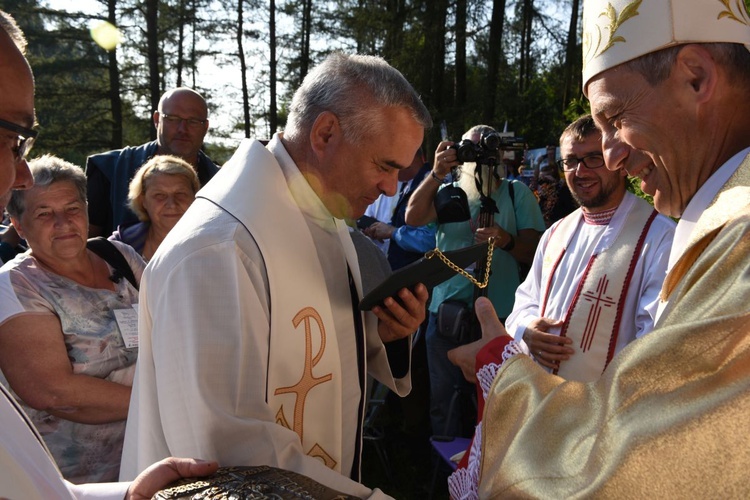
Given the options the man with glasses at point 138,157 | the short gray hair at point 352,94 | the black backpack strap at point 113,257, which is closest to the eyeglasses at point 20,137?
the short gray hair at point 352,94

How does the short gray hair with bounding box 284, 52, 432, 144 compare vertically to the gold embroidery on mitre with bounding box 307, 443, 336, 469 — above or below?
above

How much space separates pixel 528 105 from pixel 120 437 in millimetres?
16750

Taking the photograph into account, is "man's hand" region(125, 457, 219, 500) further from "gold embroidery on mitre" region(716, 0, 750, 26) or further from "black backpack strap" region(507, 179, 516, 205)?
"black backpack strap" region(507, 179, 516, 205)

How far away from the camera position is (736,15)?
166 centimetres

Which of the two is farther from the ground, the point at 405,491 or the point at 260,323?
the point at 260,323

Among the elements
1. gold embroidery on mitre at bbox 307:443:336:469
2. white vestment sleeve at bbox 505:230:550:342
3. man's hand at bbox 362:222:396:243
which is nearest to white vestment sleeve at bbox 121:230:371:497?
gold embroidery on mitre at bbox 307:443:336:469

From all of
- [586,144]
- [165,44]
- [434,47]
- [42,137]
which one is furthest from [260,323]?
[165,44]

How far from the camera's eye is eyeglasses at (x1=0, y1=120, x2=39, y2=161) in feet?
4.23

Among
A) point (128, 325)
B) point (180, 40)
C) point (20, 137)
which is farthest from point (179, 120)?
point (180, 40)

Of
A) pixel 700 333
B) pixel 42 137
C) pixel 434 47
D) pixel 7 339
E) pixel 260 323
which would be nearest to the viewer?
pixel 700 333

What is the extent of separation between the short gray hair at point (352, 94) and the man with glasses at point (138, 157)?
2.43 m

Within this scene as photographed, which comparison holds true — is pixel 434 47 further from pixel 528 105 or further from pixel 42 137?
pixel 42 137

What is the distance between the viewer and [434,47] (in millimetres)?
16328

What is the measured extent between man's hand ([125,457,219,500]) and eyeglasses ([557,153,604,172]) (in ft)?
8.37
